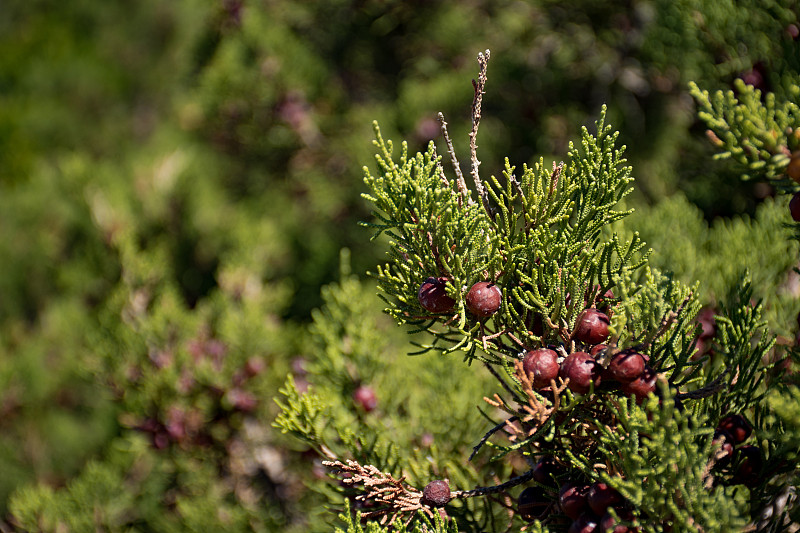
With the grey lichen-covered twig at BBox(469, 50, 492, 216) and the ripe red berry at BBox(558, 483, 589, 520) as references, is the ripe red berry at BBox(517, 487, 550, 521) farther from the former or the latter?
the grey lichen-covered twig at BBox(469, 50, 492, 216)

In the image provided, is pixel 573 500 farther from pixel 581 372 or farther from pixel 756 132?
pixel 756 132

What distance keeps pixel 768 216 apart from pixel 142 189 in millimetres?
1546

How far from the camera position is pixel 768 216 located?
2.80 ft

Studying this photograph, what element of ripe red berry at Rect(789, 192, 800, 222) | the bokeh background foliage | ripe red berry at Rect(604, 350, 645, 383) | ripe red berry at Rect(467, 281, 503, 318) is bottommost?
the bokeh background foliage

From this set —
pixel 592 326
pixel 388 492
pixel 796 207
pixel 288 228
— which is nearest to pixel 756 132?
pixel 796 207

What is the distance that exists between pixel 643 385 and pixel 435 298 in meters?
0.17

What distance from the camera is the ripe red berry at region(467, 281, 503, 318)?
46 centimetres

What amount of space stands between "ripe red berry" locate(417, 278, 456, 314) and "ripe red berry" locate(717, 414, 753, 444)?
0.26 metres

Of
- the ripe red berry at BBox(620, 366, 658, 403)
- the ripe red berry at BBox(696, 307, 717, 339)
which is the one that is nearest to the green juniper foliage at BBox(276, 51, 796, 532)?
the ripe red berry at BBox(620, 366, 658, 403)

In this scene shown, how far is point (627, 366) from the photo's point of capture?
0.43m

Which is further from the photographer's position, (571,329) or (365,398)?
(365,398)

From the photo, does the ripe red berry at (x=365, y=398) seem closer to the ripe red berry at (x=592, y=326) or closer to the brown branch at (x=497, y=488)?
the brown branch at (x=497, y=488)

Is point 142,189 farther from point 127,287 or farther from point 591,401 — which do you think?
point 591,401

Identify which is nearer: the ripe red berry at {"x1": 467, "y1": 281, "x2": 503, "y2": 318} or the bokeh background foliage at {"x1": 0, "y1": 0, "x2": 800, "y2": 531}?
the ripe red berry at {"x1": 467, "y1": 281, "x2": 503, "y2": 318}
